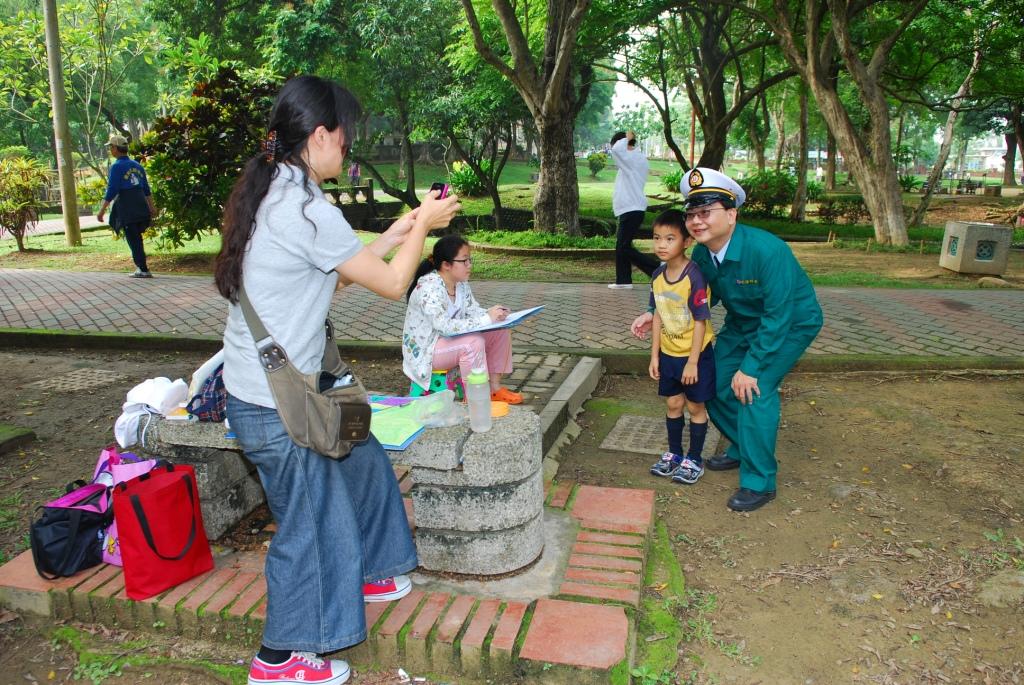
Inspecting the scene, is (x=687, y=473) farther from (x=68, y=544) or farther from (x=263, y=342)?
(x=68, y=544)

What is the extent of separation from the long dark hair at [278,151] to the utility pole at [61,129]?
14.1 m

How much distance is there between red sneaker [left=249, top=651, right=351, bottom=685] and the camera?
2.61m

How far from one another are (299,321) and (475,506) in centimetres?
105

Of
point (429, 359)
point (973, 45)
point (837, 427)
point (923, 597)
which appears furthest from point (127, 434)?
point (973, 45)

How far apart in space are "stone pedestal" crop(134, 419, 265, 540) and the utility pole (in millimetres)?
13136

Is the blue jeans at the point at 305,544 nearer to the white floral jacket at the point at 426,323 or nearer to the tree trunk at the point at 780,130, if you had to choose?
the white floral jacket at the point at 426,323

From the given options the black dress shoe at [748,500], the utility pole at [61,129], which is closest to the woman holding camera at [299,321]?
the black dress shoe at [748,500]

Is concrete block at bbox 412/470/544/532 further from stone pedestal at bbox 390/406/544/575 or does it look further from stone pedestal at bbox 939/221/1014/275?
stone pedestal at bbox 939/221/1014/275

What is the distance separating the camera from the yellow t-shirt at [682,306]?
409 cm

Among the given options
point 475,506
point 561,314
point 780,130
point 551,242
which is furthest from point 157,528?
point 780,130

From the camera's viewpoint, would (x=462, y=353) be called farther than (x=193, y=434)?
Yes

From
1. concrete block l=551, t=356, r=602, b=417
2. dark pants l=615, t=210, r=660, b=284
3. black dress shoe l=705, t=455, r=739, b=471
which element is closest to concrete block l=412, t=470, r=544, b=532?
black dress shoe l=705, t=455, r=739, b=471

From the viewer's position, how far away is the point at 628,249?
9.16m

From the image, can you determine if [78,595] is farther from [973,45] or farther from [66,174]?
[973,45]
